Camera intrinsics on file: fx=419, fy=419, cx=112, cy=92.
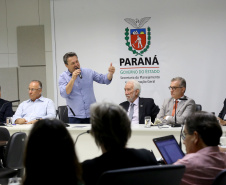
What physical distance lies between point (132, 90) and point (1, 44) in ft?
12.0

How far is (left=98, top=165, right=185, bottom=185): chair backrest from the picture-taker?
1.82 metres

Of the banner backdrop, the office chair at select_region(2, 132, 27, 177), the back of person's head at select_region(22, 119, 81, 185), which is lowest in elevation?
the office chair at select_region(2, 132, 27, 177)

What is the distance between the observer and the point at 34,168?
1.80m

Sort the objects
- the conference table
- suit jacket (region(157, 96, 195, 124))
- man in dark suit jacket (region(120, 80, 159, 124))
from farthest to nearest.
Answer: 1. man in dark suit jacket (region(120, 80, 159, 124))
2. suit jacket (region(157, 96, 195, 124))
3. the conference table

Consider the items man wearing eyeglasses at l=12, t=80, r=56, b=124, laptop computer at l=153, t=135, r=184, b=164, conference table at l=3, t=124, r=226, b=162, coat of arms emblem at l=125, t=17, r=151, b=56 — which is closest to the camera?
laptop computer at l=153, t=135, r=184, b=164

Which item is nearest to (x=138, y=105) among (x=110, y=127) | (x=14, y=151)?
(x=14, y=151)

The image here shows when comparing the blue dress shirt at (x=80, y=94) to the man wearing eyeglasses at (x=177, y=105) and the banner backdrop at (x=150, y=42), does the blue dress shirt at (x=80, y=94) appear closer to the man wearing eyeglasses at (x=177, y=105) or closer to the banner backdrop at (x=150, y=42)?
the banner backdrop at (x=150, y=42)

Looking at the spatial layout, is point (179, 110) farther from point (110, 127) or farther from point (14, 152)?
point (110, 127)

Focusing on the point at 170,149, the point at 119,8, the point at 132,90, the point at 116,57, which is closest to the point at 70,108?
the point at 132,90

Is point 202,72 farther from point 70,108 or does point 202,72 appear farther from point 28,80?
point 28,80

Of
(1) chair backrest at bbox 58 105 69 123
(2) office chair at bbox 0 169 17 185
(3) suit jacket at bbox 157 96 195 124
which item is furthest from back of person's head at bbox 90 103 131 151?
(1) chair backrest at bbox 58 105 69 123

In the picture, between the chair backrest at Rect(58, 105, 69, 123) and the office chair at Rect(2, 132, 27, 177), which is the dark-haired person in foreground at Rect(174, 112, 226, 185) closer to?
the office chair at Rect(2, 132, 27, 177)

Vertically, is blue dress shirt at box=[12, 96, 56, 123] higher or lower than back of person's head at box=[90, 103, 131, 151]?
lower

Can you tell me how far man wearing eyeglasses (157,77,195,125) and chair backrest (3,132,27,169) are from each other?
76.9 inches
